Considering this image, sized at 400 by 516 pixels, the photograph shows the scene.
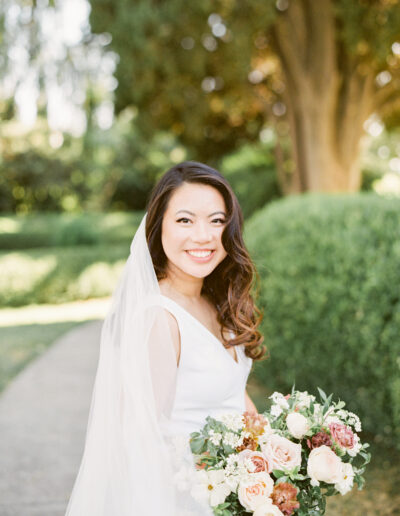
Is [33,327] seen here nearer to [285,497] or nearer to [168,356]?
[168,356]

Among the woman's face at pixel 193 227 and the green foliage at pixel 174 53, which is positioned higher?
the green foliage at pixel 174 53

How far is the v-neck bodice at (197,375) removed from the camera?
6.38 ft

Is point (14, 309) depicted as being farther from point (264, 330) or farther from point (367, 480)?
point (367, 480)

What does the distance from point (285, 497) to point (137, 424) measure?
537 mm

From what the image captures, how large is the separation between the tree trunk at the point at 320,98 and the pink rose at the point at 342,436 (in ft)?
28.6

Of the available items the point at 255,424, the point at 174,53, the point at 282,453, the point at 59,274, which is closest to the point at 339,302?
the point at 255,424

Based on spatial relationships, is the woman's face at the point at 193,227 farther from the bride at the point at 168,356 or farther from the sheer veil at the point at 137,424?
the sheer veil at the point at 137,424

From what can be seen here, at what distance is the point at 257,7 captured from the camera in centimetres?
785

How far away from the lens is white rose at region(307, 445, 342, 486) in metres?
1.57

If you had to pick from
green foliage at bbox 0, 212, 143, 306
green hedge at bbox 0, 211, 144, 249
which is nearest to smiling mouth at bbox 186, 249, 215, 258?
green foliage at bbox 0, 212, 143, 306

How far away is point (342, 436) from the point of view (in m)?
1.64

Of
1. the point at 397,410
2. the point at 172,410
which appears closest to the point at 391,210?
the point at 397,410

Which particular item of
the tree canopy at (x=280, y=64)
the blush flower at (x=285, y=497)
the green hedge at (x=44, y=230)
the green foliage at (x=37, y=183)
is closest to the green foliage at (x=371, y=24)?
the tree canopy at (x=280, y=64)

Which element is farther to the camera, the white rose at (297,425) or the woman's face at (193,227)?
the woman's face at (193,227)
